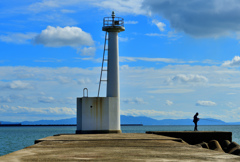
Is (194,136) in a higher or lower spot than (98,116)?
lower

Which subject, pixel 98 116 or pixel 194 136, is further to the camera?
pixel 98 116

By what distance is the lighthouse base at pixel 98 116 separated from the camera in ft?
70.8

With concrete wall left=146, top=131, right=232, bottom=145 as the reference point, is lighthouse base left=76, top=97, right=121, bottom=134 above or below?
above

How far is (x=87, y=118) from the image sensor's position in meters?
21.6

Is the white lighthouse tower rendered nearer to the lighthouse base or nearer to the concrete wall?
the lighthouse base

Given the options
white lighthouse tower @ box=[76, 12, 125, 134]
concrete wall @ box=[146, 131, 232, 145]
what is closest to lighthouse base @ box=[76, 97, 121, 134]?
white lighthouse tower @ box=[76, 12, 125, 134]

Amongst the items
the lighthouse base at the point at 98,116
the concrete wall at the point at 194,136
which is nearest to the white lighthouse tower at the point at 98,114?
the lighthouse base at the point at 98,116

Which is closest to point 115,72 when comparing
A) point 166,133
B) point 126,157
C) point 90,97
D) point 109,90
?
point 109,90

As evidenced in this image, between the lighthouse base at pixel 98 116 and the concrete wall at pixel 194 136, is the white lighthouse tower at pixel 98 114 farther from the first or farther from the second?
the concrete wall at pixel 194 136

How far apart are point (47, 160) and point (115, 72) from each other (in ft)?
51.7

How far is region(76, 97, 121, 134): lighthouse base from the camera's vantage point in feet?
70.8

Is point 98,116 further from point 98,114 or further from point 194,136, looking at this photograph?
point 194,136

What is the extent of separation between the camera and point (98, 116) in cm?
2166

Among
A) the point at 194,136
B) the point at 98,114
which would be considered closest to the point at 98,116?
the point at 98,114
